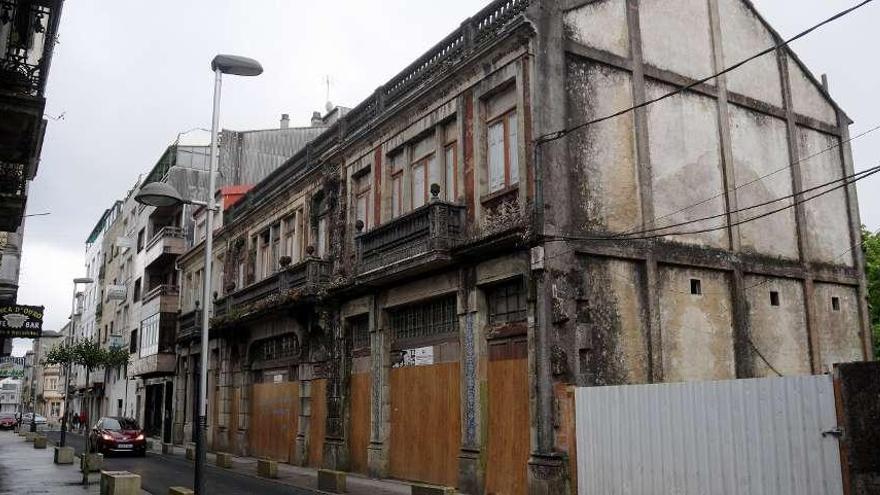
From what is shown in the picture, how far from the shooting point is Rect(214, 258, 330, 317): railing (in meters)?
21.9

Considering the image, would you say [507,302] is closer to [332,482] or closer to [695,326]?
[695,326]

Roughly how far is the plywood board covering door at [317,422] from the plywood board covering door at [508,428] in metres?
7.75

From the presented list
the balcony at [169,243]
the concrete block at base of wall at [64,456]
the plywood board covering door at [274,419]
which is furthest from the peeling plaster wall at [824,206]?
the balcony at [169,243]

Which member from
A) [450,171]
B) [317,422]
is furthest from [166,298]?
[450,171]

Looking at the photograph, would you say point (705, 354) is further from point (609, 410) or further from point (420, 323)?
point (420, 323)

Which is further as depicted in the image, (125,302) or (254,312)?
(125,302)

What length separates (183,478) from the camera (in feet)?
66.3

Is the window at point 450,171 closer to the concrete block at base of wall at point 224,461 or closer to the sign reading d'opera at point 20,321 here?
the concrete block at base of wall at point 224,461

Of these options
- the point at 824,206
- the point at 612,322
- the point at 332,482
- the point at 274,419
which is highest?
the point at 824,206

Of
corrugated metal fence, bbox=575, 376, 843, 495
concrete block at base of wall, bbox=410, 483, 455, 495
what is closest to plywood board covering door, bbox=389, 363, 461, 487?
concrete block at base of wall, bbox=410, 483, 455, 495

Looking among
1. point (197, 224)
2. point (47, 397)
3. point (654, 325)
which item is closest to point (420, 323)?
point (654, 325)

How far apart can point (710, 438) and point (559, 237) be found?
478 centimetres

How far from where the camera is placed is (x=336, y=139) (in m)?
22.8

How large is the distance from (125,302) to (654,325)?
43.8 m
